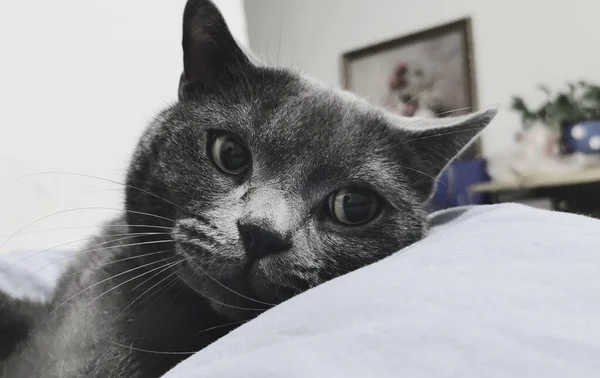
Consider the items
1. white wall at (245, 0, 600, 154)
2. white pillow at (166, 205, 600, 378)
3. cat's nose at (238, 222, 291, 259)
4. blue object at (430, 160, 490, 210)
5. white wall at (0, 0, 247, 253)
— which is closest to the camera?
white pillow at (166, 205, 600, 378)

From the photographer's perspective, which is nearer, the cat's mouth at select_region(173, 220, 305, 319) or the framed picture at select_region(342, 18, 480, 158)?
the cat's mouth at select_region(173, 220, 305, 319)

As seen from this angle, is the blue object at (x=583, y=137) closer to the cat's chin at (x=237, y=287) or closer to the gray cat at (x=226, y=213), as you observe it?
the gray cat at (x=226, y=213)

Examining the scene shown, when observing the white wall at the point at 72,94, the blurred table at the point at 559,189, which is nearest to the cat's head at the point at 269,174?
the white wall at the point at 72,94

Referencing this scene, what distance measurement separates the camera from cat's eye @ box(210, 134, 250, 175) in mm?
616

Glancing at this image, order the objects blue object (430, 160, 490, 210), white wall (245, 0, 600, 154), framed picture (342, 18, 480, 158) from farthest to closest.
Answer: framed picture (342, 18, 480, 158)
white wall (245, 0, 600, 154)
blue object (430, 160, 490, 210)

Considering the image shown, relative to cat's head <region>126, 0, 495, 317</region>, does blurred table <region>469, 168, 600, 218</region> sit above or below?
below

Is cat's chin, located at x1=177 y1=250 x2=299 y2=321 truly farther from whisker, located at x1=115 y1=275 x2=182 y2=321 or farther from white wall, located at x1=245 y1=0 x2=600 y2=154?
white wall, located at x1=245 y1=0 x2=600 y2=154

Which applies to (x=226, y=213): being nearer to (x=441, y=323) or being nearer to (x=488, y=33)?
(x=441, y=323)

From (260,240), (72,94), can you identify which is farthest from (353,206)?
(72,94)

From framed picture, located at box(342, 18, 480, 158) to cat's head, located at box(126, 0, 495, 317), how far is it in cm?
201

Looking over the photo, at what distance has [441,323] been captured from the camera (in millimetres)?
361

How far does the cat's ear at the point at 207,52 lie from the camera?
2.25 feet

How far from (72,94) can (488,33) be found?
2.23 metres

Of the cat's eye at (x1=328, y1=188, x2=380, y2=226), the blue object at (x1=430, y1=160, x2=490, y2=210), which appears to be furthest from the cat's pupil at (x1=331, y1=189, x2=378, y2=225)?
the blue object at (x1=430, y1=160, x2=490, y2=210)
